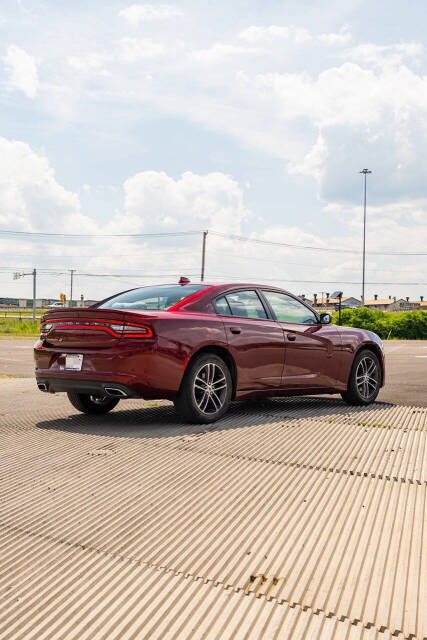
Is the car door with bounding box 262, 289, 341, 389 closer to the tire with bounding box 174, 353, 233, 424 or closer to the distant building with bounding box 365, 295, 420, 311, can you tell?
the tire with bounding box 174, 353, 233, 424

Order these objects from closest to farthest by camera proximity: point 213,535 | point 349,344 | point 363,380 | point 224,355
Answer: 1. point 213,535
2. point 224,355
3. point 349,344
4. point 363,380

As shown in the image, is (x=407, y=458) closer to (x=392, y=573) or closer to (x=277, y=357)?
(x=392, y=573)

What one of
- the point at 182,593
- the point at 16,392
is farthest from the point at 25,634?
the point at 16,392

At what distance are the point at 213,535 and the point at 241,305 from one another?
13.5ft

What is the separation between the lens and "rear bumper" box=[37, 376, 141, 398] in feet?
20.3

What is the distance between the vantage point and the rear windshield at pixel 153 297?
6.77m

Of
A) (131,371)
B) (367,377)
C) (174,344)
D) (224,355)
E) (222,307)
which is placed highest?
(222,307)

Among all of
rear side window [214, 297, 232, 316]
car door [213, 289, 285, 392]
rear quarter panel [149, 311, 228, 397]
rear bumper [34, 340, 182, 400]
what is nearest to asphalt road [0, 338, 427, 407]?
car door [213, 289, 285, 392]

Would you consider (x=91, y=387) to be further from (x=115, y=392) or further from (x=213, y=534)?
(x=213, y=534)

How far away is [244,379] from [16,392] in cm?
421

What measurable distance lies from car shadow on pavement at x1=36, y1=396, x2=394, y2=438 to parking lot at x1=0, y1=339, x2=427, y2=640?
114mm

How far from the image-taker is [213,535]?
3393mm

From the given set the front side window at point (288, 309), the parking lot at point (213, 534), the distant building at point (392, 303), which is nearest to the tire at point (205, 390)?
the parking lot at point (213, 534)

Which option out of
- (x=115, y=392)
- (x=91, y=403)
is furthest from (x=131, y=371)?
(x=91, y=403)
